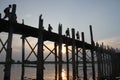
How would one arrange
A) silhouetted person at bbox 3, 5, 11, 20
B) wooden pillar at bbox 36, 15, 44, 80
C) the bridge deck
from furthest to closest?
wooden pillar at bbox 36, 15, 44, 80, silhouetted person at bbox 3, 5, 11, 20, the bridge deck

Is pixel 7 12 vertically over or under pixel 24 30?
over

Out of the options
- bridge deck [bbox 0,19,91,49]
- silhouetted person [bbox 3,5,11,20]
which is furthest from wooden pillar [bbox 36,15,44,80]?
silhouetted person [bbox 3,5,11,20]

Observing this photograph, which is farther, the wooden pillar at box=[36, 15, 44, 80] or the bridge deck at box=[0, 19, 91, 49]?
the wooden pillar at box=[36, 15, 44, 80]

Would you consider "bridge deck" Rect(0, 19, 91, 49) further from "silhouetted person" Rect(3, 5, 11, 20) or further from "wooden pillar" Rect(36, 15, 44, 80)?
"wooden pillar" Rect(36, 15, 44, 80)

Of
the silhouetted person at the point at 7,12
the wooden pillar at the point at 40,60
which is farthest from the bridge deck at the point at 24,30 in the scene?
the wooden pillar at the point at 40,60

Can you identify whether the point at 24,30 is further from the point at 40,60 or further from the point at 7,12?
the point at 40,60

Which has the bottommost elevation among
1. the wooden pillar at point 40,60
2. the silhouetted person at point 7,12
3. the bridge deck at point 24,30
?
the wooden pillar at point 40,60

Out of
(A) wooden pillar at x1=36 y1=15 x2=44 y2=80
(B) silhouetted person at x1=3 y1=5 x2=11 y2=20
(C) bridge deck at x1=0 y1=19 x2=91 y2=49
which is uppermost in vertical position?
(B) silhouetted person at x1=3 y1=5 x2=11 y2=20

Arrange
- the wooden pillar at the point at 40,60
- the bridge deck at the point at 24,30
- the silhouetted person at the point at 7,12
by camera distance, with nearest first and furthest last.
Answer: the bridge deck at the point at 24,30 → the silhouetted person at the point at 7,12 → the wooden pillar at the point at 40,60

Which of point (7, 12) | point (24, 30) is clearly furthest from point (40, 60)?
point (7, 12)

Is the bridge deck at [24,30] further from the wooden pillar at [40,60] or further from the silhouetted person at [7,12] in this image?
the wooden pillar at [40,60]

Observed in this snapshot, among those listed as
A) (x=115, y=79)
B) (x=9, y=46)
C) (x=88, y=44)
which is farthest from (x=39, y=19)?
(x=115, y=79)

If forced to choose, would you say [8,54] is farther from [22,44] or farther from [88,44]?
[88,44]

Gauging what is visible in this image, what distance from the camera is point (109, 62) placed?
3441 centimetres
